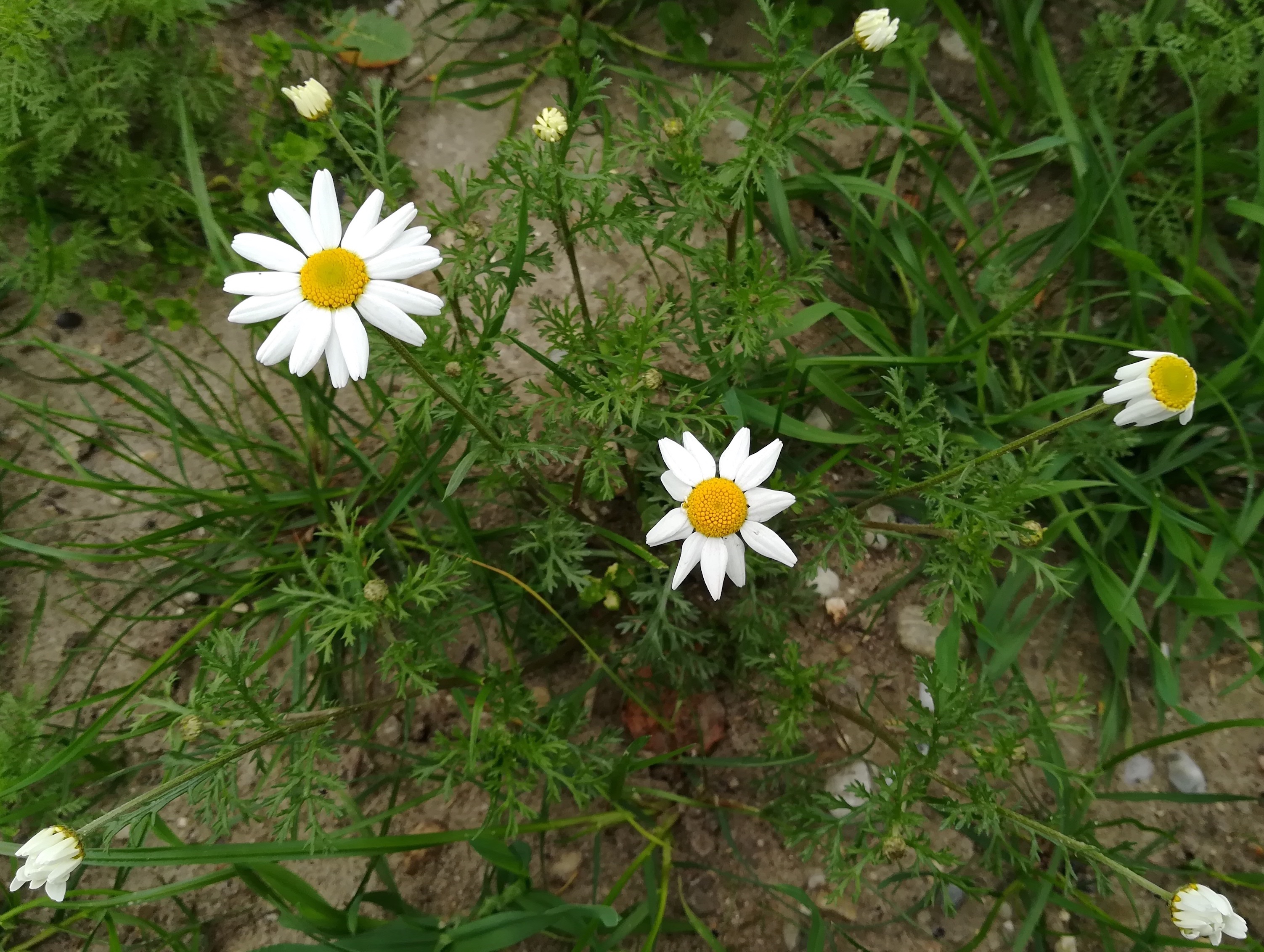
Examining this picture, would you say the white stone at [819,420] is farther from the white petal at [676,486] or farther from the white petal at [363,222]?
the white petal at [363,222]

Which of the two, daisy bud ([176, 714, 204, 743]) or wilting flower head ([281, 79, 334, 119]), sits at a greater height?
wilting flower head ([281, 79, 334, 119])

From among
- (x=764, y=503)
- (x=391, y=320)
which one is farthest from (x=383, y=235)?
(x=764, y=503)

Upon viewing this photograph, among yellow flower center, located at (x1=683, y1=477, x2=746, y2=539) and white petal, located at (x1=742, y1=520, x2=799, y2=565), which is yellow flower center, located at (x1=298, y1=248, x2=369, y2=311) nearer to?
yellow flower center, located at (x1=683, y1=477, x2=746, y2=539)

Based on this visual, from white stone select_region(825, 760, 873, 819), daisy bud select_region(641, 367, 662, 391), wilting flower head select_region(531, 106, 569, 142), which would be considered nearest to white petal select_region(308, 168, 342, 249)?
wilting flower head select_region(531, 106, 569, 142)

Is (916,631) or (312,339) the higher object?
(312,339)

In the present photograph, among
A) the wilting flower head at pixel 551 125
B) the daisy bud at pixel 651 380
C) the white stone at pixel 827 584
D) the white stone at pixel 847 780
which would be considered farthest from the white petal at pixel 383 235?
the white stone at pixel 847 780

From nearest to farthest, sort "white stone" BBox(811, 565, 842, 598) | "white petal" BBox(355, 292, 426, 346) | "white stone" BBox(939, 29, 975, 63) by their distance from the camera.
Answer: "white petal" BBox(355, 292, 426, 346)
"white stone" BBox(811, 565, 842, 598)
"white stone" BBox(939, 29, 975, 63)

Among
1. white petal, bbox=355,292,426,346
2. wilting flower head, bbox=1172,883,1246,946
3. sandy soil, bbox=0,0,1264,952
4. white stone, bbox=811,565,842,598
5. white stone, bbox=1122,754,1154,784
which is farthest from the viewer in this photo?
white stone, bbox=811,565,842,598

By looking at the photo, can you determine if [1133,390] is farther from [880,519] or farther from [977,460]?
[880,519]
